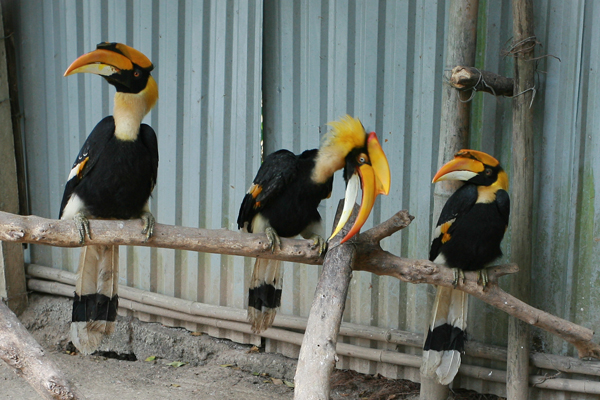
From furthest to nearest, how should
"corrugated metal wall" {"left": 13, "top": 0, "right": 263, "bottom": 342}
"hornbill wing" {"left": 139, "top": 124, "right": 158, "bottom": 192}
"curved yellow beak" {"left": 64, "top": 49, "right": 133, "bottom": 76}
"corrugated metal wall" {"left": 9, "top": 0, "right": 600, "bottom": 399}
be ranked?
"corrugated metal wall" {"left": 13, "top": 0, "right": 263, "bottom": 342}, "corrugated metal wall" {"left": 9, "top": 0, "right": 600, "bottom": 399}, "hornbill wing" {"left": 139, "top": 124, "right": 158, "bottom": 192}, "curved yellow beak" {"left": 64, "top": 49, "right": 133, "bottom": 76}

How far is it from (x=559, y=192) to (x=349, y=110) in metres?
1.35

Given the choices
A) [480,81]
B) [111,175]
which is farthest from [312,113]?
[111,175]

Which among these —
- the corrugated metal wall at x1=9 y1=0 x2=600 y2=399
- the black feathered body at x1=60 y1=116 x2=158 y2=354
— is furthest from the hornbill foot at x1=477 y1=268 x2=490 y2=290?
the black feathered body at x1=60 y1=116 x2=158 y2=354

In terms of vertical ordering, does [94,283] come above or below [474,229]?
below

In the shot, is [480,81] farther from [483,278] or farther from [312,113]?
[312,113]

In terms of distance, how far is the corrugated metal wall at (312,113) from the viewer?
129 inches

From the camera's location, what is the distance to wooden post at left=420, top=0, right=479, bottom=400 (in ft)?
10.4

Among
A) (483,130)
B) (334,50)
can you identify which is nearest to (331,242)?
(483,130)

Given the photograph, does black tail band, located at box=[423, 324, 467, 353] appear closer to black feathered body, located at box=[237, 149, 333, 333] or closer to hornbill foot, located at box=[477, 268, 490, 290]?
hornbill foot, located at box=[477, 268, 490, 290]

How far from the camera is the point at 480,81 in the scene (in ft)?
10.2

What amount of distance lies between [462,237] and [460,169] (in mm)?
359

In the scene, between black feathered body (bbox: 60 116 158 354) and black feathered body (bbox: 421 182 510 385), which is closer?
black feathered body (bbox: 60 116 158 354)

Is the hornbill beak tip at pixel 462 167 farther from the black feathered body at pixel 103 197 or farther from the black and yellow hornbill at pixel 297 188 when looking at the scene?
the black feathered body at pixel 103 197

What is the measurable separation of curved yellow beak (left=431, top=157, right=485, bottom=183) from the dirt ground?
1.41 metres
